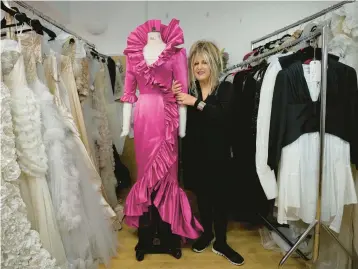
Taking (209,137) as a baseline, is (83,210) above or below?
below

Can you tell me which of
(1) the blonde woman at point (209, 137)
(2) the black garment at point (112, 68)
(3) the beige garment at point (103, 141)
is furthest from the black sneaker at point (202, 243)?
(2) the black garment at point (112, 68)

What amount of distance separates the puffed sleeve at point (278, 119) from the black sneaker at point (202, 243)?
65 cm

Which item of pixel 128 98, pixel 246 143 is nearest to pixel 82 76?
pixel 128 98

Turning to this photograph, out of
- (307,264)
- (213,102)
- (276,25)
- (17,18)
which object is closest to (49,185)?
(17,18)

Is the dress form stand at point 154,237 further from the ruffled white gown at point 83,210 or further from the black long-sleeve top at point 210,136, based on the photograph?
the black long-sleeve top at point 210,136

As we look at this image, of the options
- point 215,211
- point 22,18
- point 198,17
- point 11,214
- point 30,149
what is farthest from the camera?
point 198,17

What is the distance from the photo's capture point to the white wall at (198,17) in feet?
5.99

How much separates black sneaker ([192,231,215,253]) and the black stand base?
0.10 metres

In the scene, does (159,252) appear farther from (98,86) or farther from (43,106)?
(98,86)

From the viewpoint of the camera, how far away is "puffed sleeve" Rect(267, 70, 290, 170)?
1.21m

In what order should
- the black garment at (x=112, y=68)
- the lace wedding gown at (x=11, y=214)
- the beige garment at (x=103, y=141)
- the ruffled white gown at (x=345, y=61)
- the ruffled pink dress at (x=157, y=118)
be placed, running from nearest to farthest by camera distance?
the lace wedding gown at (x=11, y=214) → the ruffled white gown at (x=345, y=61) → the ruffled pink dress at (x=157, y=118) → the beige garment at (x=103, y=141) → the black garment at (x=112, y=68)

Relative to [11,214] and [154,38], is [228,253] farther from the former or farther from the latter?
[154,38]

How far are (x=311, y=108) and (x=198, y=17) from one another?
1176 mm

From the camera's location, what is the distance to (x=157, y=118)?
4.61ft
